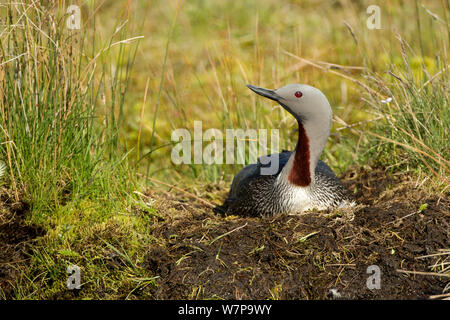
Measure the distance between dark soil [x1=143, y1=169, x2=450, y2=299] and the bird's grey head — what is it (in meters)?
0.66

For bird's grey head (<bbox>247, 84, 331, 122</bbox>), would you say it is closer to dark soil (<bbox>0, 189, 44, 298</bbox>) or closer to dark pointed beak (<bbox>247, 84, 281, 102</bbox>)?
dark pointed beak (<bbox>247, 84, 281, 102</bbox>)

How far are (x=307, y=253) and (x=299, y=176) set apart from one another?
69 cm

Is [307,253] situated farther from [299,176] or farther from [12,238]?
[12,238]

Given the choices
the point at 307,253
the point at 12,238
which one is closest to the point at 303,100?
the point at 307,253

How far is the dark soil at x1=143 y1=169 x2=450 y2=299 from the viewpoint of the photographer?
2996 millimetres

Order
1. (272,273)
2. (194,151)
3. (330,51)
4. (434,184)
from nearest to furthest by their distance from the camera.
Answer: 1. (272,273)
2. (434,184)
3. (194,151)
4. (330,51)

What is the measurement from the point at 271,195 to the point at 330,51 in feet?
13.1

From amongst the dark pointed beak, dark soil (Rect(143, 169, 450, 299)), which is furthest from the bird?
dark soil (Rect(143, 169, 450, 299))

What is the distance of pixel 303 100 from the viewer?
11.4ft

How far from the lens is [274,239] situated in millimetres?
3258

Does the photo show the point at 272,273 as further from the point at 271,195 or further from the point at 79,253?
the point at 79,253

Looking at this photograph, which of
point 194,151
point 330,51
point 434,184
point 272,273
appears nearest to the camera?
point 272,273

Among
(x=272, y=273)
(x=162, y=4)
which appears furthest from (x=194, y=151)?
(x=162, y=4)

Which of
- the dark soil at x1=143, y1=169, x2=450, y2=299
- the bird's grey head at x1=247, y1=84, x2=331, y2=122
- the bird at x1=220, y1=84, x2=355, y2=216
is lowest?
the dark soil at x1=143, y1=169, x2=450, y2=299
